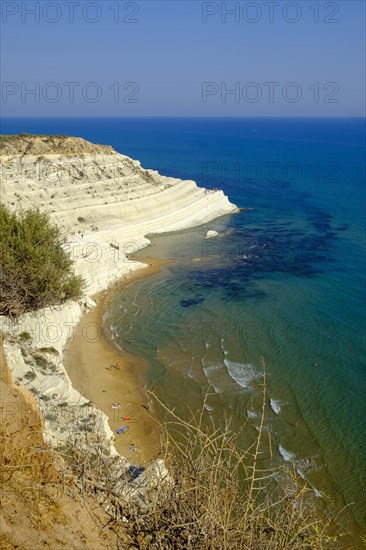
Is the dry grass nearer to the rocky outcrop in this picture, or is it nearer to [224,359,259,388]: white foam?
the rocky outcrop

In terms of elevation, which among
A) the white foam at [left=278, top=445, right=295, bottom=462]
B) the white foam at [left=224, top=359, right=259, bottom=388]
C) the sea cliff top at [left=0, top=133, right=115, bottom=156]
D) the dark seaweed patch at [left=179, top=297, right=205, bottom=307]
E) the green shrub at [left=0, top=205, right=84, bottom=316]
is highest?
the sea cliff top at [left=0, top=133, right=115, bottom=156]

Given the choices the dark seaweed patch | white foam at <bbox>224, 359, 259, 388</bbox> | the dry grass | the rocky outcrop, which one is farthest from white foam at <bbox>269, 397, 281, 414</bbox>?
the dry grass

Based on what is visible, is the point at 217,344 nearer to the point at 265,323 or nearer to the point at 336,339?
the point at 265,323

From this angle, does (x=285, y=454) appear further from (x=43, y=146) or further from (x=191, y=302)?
(x=43, y=146)

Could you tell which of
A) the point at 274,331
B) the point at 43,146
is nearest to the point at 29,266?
the point at 274,331

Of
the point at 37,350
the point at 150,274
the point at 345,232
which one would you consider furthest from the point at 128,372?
the point at 345,232

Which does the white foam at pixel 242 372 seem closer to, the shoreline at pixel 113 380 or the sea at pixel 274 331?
the sea at pixel 274 331

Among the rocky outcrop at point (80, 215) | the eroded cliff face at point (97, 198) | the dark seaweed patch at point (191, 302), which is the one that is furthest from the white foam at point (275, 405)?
the eroded cliff face at point (97, 198)
